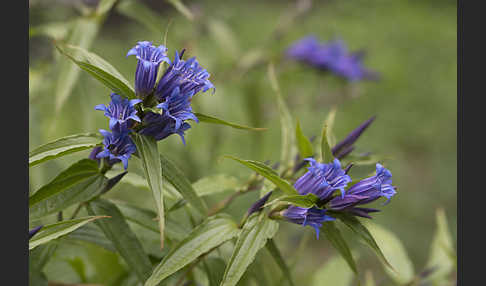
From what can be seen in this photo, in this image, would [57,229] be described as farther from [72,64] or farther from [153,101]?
[72,64]

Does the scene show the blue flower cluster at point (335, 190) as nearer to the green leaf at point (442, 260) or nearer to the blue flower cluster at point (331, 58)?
the green leaf at point (442, 260)

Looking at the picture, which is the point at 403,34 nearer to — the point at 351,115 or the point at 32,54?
the point at 351,115

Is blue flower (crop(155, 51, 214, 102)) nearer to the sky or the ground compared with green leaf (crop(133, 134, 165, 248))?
nearer to the sky

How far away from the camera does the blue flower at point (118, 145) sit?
0.65 meters

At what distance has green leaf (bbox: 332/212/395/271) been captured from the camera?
2.22 ft

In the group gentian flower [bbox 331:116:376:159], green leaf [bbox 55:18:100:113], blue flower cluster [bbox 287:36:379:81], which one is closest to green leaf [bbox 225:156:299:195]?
gentian flower [bbox 331:116:376:159]

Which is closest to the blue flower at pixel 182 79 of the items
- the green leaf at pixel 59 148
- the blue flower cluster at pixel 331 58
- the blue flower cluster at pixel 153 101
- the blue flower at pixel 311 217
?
the blue flower cluster at pixel 153 101

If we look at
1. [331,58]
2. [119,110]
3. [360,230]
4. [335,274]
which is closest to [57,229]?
[119,110]

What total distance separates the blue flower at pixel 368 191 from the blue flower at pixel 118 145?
0.95 ft

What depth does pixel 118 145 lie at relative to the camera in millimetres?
667

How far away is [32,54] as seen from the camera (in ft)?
6.50

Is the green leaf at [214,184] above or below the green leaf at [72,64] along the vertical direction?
below

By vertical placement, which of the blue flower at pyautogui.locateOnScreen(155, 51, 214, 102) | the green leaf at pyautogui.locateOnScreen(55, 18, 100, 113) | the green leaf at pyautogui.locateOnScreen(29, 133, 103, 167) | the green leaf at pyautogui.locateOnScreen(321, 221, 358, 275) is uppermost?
the green leaf at pyautogui.locateOnScreen(55, 18, 100, 113)

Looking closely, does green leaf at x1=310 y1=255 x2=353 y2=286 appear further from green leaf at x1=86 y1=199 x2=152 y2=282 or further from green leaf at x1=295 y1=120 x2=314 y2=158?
green leaf at x1=86 y1=199 x2=152 y2=282
